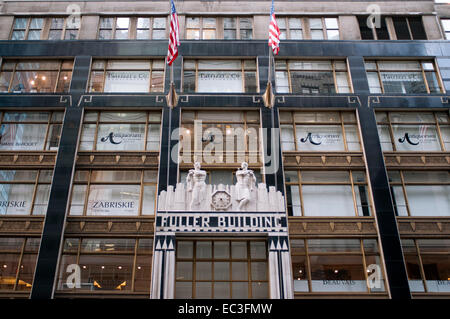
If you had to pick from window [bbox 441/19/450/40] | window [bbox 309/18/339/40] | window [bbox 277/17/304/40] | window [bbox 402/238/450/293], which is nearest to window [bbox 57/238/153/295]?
window [bbox 402/238/450/293]

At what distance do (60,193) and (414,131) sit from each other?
1979cm

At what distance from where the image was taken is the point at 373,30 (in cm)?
2356

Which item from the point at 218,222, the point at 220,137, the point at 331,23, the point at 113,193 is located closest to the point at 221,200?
the point at 218,222

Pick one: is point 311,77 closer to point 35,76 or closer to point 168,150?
point 168,150

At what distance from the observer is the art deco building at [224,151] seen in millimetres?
17688

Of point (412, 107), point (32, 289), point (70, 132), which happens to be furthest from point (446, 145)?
point (32, 289)

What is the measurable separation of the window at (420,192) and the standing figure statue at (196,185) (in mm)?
10123

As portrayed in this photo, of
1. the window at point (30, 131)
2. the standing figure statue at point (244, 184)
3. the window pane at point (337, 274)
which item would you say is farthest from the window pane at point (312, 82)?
the window at point (30, 131)

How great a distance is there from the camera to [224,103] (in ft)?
69.1

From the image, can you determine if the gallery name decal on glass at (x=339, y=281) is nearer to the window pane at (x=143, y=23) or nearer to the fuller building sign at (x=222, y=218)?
the fuller building sign at (x=222, y=218)

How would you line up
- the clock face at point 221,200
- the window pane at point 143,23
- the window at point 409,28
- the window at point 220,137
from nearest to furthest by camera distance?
the clock face at point 221,200, the window at point 220,137, the window at point 409,28, the window pane at point 143,23

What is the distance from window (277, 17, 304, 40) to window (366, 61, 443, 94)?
4788 mm

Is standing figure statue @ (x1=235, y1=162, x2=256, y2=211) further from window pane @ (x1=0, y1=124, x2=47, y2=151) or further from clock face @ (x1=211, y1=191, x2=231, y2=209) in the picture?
window pane @ (x1=0, y1=124, x2=47, y2=151)
